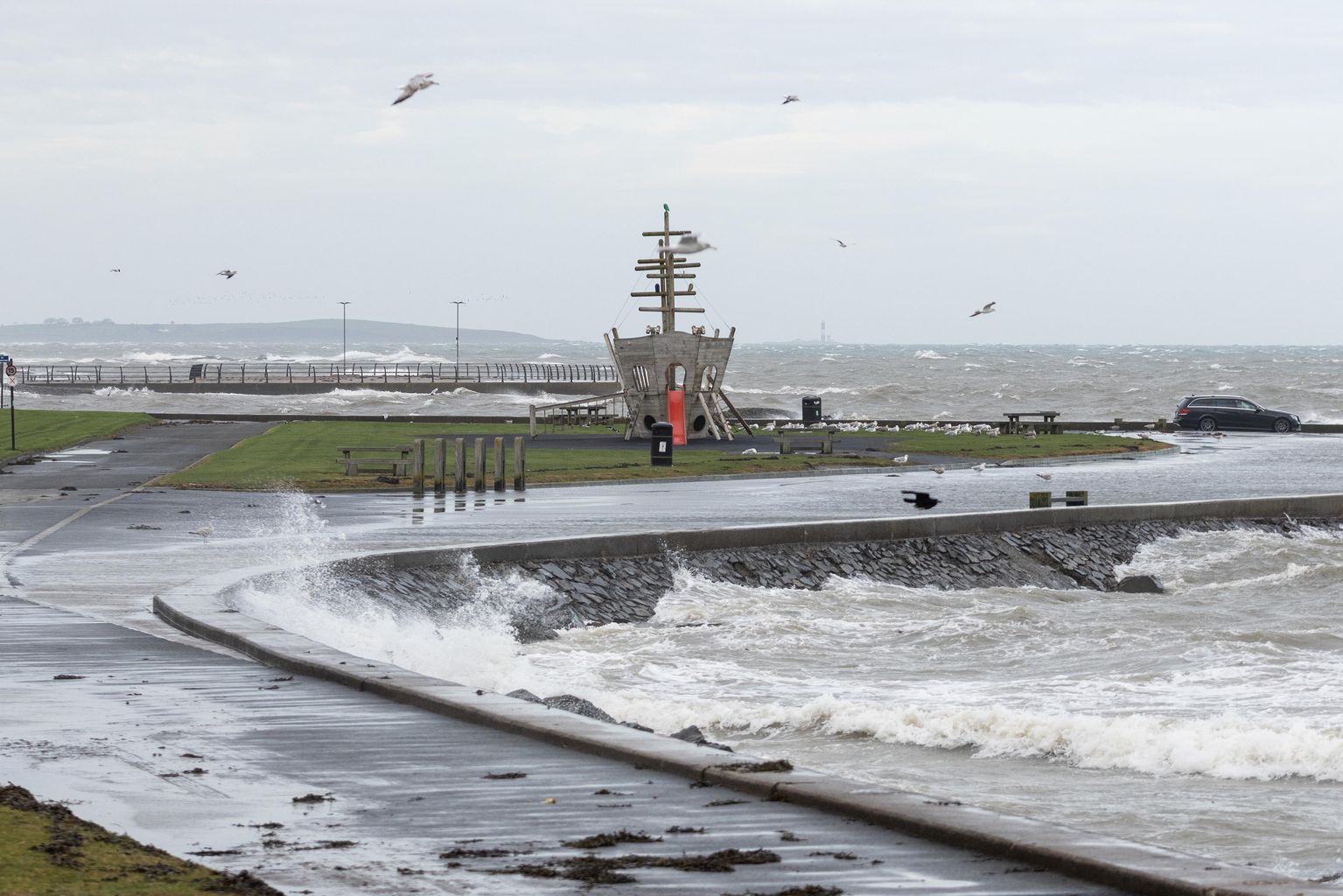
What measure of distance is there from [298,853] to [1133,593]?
69.7 feet

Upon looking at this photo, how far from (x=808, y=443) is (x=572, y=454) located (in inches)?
384

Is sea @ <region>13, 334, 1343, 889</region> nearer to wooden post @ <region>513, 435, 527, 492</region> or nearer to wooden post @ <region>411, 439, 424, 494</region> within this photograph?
wooden post @ <region>411, 439, 424, 494</region>

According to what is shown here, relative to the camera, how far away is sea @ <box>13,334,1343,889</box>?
12.7 metres

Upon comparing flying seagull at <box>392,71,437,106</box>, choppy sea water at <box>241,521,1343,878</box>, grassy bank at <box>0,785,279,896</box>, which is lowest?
choppy sea water at <box>241,521,1343,878</box>

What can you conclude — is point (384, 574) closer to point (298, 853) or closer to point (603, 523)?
point (603, 523)

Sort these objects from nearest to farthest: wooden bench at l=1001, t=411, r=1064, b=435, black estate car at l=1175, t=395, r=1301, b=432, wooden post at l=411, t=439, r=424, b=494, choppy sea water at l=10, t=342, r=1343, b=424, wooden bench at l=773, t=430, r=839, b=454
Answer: wooden post at l=411, t=439, r=424, b=494, wooden bench at l=773, t=430, r=839, b=454, wooden bench at l=1001, t=411, r=1064, b=435, black estate car at l=1175, t=395, r=1301, b=432, choppy sea water at l=10, t=342, r=1343, b=424

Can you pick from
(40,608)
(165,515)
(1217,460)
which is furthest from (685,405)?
(40,608)

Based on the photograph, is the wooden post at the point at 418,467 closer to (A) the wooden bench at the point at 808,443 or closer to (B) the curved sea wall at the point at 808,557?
(B) the curved sea wall at the point at 808,557

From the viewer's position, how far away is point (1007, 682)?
1817 cm

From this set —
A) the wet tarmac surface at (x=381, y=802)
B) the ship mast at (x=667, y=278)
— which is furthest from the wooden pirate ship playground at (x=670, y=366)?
the wet tarmac surface at (x=381, y=802)

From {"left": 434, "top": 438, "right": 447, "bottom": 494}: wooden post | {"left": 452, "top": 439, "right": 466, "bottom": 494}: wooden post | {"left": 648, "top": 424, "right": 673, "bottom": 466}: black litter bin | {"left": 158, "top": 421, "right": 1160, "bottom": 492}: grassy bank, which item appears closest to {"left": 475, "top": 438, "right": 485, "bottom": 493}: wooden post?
{"left": 452, "top": 439, "right": 466, "bottom": 494}: wooden post

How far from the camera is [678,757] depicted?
29.7 ft

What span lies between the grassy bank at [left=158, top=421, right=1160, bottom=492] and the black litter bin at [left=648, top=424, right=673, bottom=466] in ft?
1.27

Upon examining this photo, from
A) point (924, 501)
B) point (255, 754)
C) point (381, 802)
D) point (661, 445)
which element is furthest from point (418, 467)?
point (381, 802)
